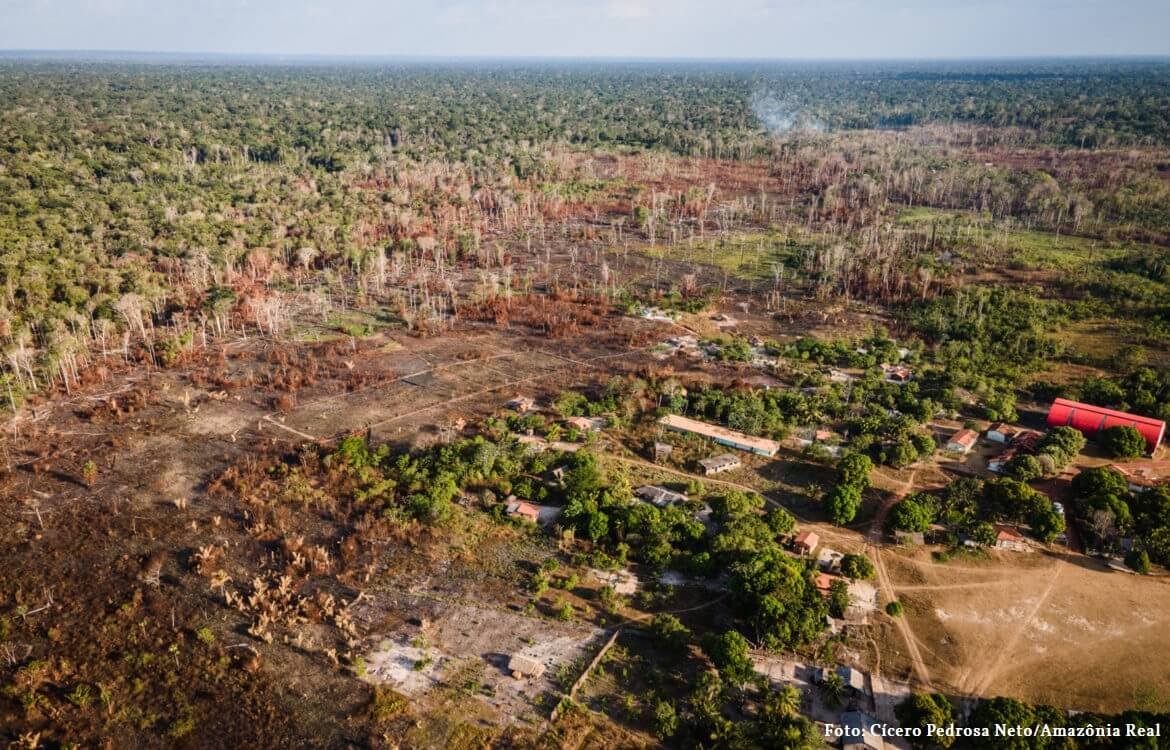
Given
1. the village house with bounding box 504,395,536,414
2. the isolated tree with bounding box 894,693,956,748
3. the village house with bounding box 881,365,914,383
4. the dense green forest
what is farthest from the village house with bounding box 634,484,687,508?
the dense green forest

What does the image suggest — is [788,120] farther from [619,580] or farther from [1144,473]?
[619,580]

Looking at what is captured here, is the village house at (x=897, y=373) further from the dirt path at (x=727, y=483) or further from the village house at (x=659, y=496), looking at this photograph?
the village house at (x=659, y=496)

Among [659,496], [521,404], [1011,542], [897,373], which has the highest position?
[897,373]

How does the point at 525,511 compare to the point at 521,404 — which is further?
the point at 521,404

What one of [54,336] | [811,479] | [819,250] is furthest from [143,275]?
[819,250]

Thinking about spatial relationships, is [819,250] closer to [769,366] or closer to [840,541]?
[769,366]

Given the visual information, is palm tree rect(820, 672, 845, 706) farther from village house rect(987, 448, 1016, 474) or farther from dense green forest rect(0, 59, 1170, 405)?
dense green forest rect(0, 59, 1170, 405)

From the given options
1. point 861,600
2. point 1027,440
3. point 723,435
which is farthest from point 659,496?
point 1027,440
